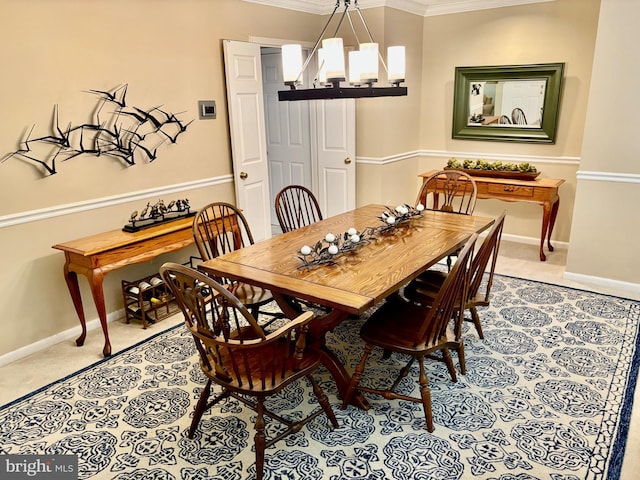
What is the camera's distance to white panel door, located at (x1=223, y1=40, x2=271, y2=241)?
13.9ft

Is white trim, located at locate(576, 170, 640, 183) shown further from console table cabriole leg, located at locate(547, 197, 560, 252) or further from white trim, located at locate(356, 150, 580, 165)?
white trim, located at locate(356, 150, 580, 165)

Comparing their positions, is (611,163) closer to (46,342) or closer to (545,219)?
(545,219)

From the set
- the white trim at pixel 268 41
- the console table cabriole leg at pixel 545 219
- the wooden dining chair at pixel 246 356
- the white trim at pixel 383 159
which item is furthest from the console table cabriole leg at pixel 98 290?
the console table cabriole leg at pixel 545 219

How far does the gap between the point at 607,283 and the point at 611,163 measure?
39.2 inches

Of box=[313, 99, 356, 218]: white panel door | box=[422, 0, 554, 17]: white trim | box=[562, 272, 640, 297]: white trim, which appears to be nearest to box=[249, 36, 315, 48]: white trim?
box=[313, 99, 356, 218]: white panel door

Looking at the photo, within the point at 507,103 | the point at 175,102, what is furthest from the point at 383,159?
the point at 175,102

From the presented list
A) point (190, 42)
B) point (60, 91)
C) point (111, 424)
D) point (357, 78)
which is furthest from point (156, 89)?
point (111, 424)

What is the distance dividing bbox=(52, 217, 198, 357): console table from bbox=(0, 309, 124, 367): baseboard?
6.4 inches

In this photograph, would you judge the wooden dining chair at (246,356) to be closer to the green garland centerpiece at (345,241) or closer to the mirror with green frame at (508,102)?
the green garland centerpiece at (345,241)

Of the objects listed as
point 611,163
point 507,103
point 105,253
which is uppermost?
point 507,103

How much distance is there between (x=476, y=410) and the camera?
2.49m

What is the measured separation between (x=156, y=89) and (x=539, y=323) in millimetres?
3302

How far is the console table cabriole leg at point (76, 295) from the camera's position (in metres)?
3.15

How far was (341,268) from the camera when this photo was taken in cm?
246
